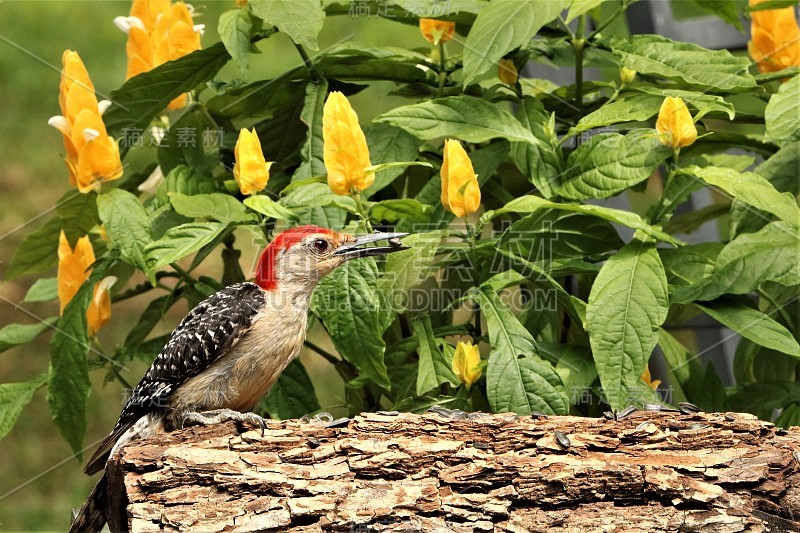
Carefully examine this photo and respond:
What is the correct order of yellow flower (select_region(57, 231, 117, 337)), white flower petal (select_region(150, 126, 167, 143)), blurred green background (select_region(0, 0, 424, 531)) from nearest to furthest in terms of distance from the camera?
yellow flower (select_region(57, 231, 117, 337)) < white flower petal (select_region(150, 126, 167, 143)) < blurred green background (select_region(0, 0, 424, 531))

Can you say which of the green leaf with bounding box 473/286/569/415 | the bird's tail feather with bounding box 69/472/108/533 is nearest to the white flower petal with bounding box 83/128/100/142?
the bird's tail feather with bounding box 69/472/108/533

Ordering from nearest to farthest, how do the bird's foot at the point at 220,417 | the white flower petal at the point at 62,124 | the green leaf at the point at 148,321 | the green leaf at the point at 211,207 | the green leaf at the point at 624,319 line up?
the bird's foot at the point at 220,417 → the green leaf at the point at 624,319 → the green leaf at the point at 211,207 → the white flower petal at the point at 62,124 → the green leaf at the point at 148,321

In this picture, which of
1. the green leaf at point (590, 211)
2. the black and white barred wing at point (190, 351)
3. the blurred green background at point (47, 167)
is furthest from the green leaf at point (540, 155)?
the blurred green background at point (47, 167)

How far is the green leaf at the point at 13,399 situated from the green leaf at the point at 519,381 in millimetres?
1214

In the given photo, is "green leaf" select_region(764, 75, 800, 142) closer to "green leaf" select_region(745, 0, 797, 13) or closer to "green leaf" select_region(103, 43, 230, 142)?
"green leaf" select_region(745, 0, 797, 13)

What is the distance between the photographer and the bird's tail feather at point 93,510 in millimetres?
2088

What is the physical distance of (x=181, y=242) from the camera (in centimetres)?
213

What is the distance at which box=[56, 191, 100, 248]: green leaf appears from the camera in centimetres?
240

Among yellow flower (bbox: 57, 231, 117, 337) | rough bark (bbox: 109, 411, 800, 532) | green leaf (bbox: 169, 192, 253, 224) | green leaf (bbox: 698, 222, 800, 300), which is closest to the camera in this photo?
rough bark (bbox: 109, 411, 800, 532)

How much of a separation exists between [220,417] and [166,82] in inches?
35.8

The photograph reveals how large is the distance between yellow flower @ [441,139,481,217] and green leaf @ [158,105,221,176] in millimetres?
779

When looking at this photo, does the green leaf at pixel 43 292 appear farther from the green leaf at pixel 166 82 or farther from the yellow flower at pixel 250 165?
the yellow flower at pixel 250 165

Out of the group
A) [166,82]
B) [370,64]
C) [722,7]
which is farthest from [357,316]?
[722,7]

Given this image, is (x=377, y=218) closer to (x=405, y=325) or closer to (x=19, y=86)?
(x=405, y=325)
